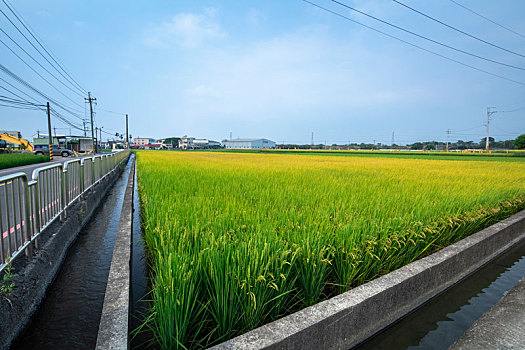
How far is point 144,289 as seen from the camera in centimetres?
282

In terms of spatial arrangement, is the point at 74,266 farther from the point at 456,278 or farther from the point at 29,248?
the point at 456,278

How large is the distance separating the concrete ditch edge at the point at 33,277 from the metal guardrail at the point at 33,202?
141 millimetres

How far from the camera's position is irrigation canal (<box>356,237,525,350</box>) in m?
2.32

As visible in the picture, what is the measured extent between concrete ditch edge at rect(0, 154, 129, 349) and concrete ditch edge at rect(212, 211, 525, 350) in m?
1.61

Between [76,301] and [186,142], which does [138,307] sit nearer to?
[76,301]

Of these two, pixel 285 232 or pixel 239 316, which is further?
pixel 285 232

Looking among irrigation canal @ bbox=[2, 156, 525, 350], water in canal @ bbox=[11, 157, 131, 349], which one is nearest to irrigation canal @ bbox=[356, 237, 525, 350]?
irrigation canal @ bbox=[2, 156, 525, 350]

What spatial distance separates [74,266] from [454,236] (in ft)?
16.5

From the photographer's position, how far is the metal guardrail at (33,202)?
2.37 metres

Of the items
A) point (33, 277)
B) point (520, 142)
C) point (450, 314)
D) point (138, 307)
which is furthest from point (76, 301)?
point (520, 142)

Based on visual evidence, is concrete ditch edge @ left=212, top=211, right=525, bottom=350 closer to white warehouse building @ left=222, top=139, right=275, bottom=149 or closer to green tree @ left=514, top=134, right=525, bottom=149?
green tree @ left=514, top=134, right=525, bottom=149

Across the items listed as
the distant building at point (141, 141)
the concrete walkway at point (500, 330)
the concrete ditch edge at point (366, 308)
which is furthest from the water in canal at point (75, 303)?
the distant building at point (141, 141)

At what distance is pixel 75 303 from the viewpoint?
2.63 m

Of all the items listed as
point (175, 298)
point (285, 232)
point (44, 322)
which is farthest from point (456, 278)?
point (44, 322)
